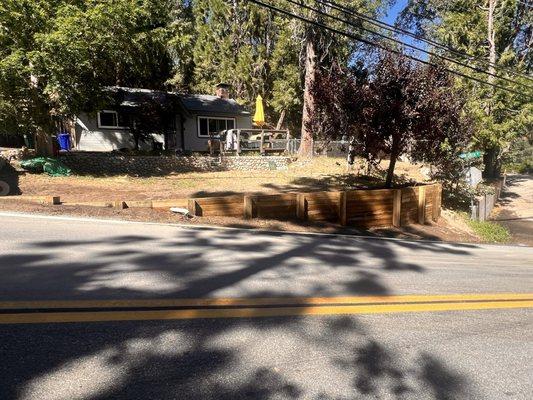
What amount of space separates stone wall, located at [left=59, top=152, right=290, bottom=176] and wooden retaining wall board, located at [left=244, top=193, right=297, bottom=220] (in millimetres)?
9225

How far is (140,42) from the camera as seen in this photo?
1700 centimetres

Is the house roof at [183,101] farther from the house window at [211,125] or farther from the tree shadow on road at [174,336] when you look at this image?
the tree shadow on road at [174,336]

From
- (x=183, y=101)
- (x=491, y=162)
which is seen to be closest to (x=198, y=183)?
(x=183, y=101)

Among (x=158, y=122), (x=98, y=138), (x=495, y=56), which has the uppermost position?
(x=495, y=56)

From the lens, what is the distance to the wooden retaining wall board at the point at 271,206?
10.5 m

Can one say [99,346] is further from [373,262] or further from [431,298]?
[373,262]

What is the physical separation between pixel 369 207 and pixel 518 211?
15.7 meters

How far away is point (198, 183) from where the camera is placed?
632 inches

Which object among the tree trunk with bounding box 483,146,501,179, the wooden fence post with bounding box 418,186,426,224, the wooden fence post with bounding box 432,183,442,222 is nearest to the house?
the wooden fence post with bounding box 418,186,426,224

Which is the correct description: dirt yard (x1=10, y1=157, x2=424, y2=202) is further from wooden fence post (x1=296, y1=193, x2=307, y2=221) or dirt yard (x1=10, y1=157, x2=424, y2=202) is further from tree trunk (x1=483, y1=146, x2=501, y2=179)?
tree trunk (x1=483, y1=146, x2=501, y2=179)

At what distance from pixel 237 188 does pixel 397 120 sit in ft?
19.9

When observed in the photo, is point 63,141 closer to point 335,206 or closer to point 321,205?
point 321,205

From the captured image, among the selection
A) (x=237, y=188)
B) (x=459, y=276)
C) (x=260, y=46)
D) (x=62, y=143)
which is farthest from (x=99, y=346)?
(x=260, y=46)

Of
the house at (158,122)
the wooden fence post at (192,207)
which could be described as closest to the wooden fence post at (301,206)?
the wooden fence post at (192,207)
